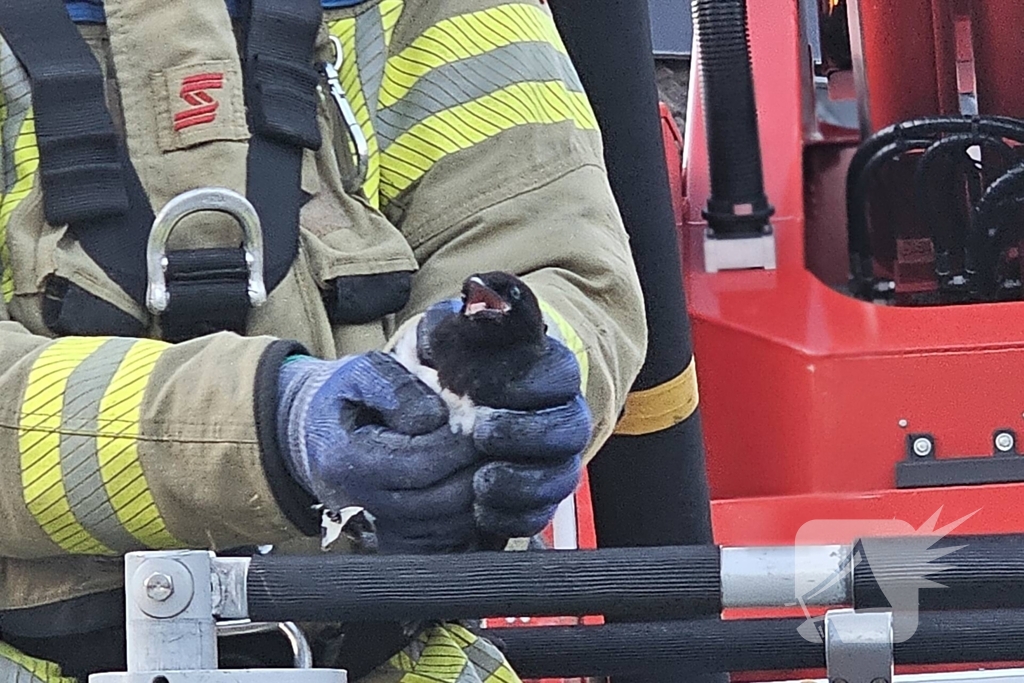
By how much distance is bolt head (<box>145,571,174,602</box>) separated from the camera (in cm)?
92

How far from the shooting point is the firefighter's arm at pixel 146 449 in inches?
40.3

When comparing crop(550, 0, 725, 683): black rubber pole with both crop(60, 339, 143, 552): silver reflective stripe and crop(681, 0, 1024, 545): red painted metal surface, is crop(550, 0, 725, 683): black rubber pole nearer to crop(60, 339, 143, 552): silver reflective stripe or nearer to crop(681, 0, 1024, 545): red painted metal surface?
crop(681, 0, 1024, 545): red painted metal surface

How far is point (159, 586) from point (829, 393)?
141cm

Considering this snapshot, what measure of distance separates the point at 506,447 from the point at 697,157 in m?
1.60

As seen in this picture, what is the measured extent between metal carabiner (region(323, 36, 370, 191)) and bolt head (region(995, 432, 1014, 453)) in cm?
115

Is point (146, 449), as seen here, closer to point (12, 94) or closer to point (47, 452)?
point (47, 452)

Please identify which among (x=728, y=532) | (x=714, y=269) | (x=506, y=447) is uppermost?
(x=506, y=447)

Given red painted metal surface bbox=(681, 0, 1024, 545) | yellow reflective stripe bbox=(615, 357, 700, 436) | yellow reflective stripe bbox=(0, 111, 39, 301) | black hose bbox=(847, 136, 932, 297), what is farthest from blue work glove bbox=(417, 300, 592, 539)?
black hose bbox=(847, 136, 932, 297)

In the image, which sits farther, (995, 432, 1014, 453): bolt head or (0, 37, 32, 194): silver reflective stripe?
(995, 432, 1014, 453): bolt head

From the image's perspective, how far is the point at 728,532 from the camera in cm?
213

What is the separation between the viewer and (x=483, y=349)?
98 centimetres

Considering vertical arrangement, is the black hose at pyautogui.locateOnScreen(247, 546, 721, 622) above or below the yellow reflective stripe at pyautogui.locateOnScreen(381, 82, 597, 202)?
below

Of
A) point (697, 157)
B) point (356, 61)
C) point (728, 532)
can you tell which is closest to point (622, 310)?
point (356, 61)

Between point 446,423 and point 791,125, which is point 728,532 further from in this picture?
point 446,423
